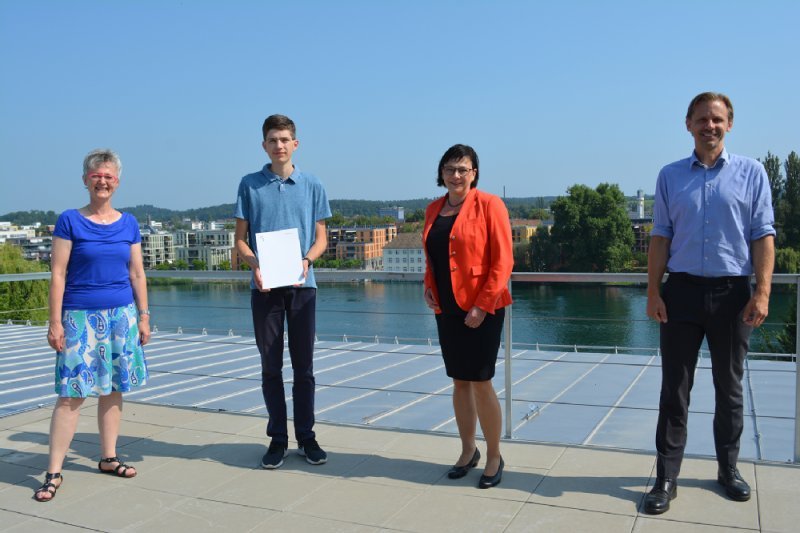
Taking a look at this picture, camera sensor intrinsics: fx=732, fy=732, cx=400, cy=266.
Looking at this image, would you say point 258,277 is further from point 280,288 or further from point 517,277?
point 517,277

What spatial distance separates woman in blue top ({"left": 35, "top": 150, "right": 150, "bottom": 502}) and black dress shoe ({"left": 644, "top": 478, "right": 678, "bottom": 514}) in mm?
2031

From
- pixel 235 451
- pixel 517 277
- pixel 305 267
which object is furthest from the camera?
pixel 235 451

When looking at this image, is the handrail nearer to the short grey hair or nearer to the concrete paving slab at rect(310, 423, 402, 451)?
the concrete paving slab at rect(310, 423, 402, 451)

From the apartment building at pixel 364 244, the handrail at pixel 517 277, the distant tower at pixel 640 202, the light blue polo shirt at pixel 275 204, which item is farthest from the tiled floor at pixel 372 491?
the distant tower at pixel 640 202

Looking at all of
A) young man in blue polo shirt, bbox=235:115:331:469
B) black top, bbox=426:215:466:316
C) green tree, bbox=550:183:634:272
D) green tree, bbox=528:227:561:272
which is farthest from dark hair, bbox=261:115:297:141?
green tree, bbox=550:183:634:272

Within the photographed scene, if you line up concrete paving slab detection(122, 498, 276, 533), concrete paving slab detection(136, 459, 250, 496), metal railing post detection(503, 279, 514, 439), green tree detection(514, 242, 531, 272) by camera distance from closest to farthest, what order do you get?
1. concrete paving slab detection(122, 498, 276, 533)
2. concrete paving slab detection(136, 459, 250, 496)
3. metal railing post detection(503, 279, 514, 439)
4. green tree detection(514, 242, 531, 272)

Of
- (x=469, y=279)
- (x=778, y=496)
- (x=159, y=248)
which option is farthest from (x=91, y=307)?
(x=159, y=248)

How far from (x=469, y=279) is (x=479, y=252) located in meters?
0.11

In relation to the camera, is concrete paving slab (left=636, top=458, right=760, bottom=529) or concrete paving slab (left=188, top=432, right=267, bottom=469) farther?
concrete paving slab (left=188, top=432, right=267, bottom=469)

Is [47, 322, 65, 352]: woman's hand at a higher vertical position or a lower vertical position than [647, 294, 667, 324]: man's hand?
lower

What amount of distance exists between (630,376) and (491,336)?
23.5ft

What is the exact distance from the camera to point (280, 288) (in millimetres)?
3203

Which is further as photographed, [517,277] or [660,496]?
[517,277]

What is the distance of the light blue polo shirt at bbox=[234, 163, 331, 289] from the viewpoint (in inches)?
126
